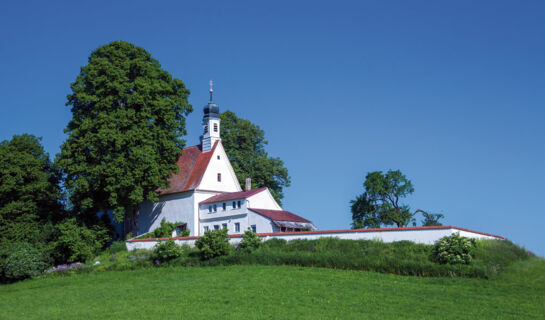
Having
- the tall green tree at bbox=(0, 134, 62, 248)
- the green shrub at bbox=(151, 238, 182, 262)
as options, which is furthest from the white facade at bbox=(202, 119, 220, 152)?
the green shrub at bbox=(151, 238, 182, 262)

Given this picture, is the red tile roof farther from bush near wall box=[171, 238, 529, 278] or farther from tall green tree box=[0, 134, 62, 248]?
tall green tree box=[0, 134, 62, 248]

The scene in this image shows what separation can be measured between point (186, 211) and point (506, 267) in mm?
27709

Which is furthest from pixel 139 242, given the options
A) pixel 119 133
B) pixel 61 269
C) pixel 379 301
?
pixel 379 301

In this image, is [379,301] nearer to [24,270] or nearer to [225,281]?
[225,281]

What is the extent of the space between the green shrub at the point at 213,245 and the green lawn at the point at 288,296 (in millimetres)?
1928

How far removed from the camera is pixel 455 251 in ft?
80.4

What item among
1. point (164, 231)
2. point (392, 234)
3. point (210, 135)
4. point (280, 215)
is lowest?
point (392, 234)

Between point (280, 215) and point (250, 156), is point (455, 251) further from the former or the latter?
point (250, 156)

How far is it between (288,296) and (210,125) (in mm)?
31870

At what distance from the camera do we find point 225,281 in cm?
2406

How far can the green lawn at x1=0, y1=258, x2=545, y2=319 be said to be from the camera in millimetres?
17984

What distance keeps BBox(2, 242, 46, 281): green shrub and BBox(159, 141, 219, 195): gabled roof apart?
509 inches

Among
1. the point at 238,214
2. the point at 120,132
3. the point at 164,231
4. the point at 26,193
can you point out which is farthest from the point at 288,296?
the point at 26,193

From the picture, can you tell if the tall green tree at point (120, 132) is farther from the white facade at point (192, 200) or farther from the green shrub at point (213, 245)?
the green shrub at point (213, 245)
